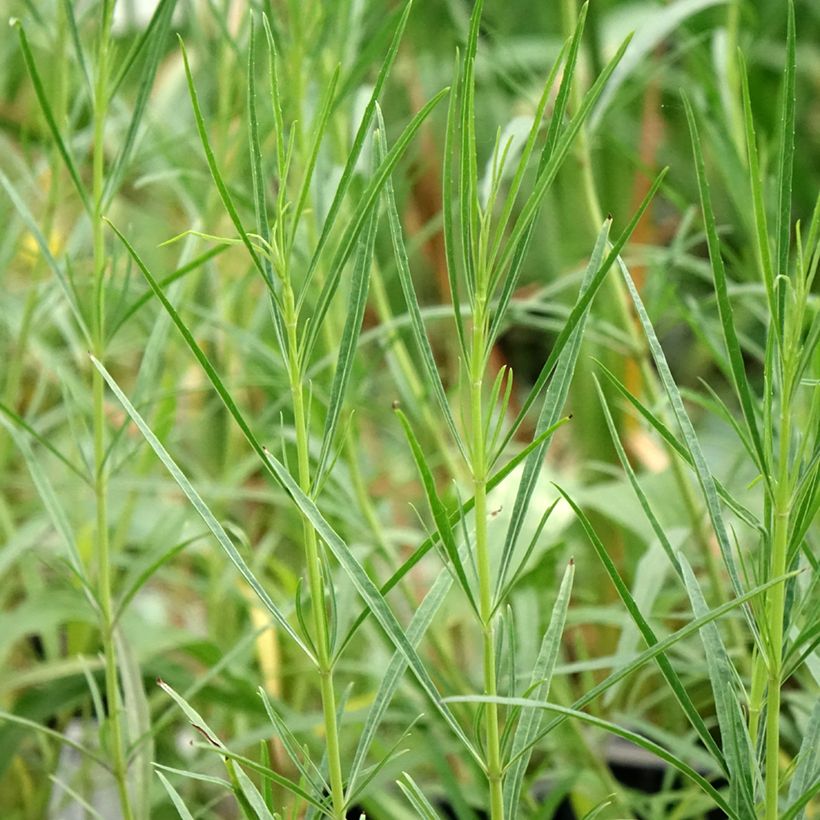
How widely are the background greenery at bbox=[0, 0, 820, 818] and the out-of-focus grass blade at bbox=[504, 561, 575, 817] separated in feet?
0.04

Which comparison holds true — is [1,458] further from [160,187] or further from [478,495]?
[160,187]

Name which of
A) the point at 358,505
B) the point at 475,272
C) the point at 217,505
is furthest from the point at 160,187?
the point at 475,272

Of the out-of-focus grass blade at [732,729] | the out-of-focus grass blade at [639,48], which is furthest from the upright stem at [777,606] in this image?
the out-of-focus grass blade at [639,48]

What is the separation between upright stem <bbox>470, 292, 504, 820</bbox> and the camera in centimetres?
20

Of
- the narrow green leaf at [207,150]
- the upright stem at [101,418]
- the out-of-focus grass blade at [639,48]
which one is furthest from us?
the out-of-focus grass blade at [639,48]

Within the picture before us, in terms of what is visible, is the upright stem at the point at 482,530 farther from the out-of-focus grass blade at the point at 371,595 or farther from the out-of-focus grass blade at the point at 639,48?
the out-of-focus grass blade at the point at 639,48

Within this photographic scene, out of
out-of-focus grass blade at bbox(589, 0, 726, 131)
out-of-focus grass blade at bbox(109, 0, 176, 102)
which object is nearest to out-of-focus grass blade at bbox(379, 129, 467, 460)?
out-of-focus grass blade at bbox(109, 0, 176, 102)

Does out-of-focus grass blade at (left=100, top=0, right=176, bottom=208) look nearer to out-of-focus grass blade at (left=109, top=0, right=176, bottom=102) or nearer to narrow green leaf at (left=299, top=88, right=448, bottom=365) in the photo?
out-of-focus grass blade at (left=109, top=0, right=176, bottom=102)

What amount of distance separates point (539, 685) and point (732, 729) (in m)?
0.04

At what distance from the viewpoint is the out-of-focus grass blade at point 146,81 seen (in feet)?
0.95

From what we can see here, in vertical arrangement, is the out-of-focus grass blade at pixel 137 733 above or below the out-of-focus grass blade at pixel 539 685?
below

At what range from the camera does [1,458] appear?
48 centimetres

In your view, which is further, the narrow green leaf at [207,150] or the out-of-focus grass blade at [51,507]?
the out-of-focus grass blade at [51,507]

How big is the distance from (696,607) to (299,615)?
0.23 ft
